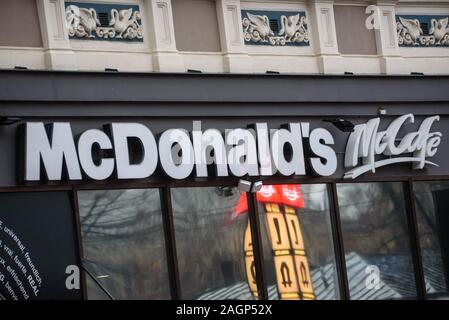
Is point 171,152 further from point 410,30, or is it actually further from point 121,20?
point 410,30

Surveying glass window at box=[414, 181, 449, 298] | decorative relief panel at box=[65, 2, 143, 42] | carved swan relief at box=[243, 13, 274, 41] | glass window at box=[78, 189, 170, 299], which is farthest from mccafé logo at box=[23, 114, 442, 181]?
carved swan relief at box=[243, 13, 274, 41]

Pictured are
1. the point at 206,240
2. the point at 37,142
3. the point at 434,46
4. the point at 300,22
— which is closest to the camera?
the point at 37,142

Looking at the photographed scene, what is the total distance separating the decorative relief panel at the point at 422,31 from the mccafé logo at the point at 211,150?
1341 mm

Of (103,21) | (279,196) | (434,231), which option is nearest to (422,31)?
(434,231)

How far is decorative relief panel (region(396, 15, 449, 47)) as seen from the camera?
70.2ft

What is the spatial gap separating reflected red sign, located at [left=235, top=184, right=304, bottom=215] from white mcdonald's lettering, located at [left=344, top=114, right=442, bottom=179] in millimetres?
832

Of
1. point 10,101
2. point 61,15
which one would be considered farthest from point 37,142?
point 61,15

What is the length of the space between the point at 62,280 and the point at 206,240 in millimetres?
2378

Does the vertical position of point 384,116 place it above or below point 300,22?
below

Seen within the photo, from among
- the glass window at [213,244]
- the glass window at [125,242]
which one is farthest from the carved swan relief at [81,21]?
the glass window at [213,244]

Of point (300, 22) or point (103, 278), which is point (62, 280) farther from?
point (300, 22)

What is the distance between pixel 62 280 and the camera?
17516 mm

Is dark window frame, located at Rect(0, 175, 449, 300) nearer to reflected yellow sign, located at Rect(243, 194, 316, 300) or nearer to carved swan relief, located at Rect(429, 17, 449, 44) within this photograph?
reflected yellow sign, located at Rect(243, 194, 316, 300)

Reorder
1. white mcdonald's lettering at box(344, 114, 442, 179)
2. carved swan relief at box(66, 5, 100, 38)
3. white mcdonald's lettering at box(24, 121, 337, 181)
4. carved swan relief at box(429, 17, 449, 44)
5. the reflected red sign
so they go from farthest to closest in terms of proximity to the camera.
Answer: carved swan relief at box(429, 17, 449, 44)
white mcdonald's lettering at box(344, 114, 442, 179)
the reflected red sign
carved swan relief at box(66, 5, 100, 38)
white mcdonald's lettering at box(24, 121, 337, 181)
